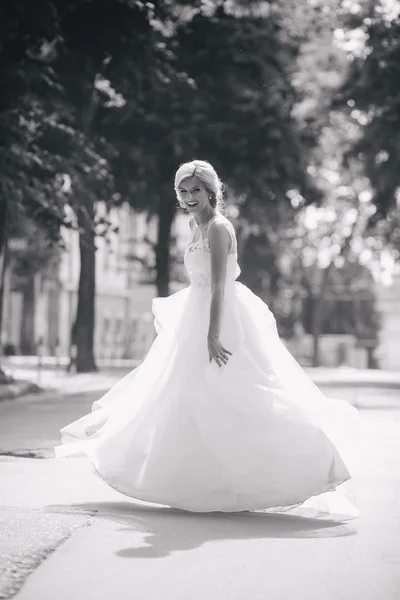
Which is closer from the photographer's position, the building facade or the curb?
the curb

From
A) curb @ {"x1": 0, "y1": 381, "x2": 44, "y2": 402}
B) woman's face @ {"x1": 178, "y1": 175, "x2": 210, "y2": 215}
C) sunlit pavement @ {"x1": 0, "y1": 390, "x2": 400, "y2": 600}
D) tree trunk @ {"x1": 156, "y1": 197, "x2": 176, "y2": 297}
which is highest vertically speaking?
tree trunk @ {"x1": 156, "y1": 197, "x2": 176, "y2": 297}

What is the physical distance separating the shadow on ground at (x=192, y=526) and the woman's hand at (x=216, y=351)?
2.78ft

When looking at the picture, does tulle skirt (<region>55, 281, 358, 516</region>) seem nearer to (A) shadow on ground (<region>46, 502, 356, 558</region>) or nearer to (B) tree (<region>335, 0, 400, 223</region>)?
(A) shadow on ground (<region>46, 502, 356, 558</region>)

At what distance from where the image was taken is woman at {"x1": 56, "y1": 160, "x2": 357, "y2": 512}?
6.99 metres

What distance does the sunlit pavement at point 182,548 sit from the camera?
5.29m

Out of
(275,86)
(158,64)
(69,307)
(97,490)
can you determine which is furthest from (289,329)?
(97,490)

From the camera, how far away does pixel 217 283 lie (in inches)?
287

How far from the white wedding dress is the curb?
1272 cm

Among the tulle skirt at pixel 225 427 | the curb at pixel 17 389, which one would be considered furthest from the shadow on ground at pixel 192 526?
the curb at pixel 17 389

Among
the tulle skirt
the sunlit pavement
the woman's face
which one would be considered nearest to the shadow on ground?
the sunlit pavement

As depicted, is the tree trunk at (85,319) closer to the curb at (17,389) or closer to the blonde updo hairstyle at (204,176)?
the curb at (17,389)

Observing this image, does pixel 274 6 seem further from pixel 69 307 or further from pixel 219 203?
pixel 69 307

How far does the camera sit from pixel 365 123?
28.5 meters

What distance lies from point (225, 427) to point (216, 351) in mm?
420
